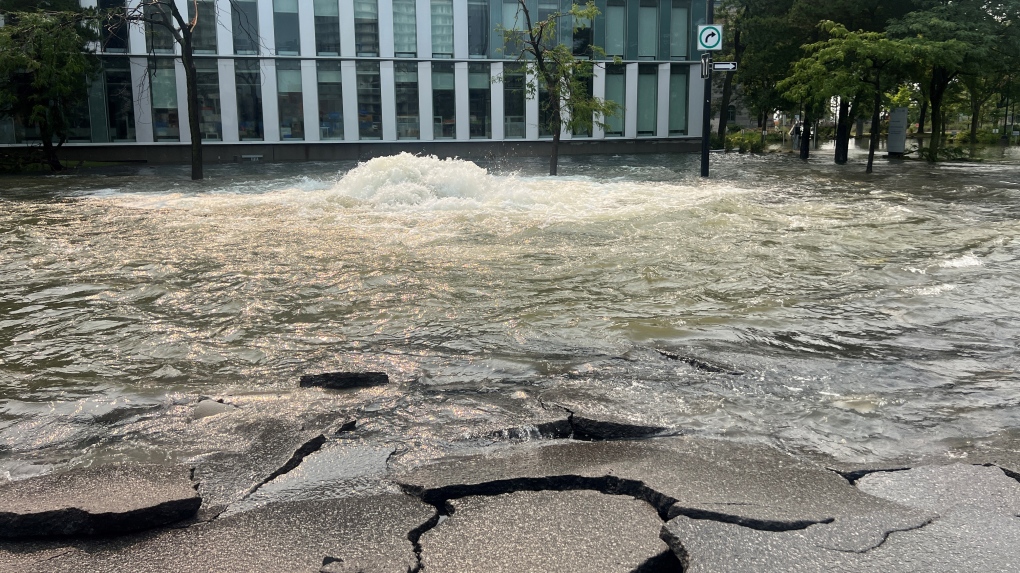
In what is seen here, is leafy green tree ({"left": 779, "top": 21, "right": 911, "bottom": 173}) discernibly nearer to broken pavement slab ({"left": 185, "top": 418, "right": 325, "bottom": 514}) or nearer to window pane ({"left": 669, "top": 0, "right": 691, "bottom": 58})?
window pane ({"left": 669, "top": 0, "right": 691, "bottom": 58})

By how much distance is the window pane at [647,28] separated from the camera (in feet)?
129

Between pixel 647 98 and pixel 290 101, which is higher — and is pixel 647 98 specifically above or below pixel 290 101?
above

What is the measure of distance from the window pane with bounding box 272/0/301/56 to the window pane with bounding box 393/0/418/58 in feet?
14.0

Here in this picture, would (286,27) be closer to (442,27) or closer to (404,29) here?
(404,29)

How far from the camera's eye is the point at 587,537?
3.53 meters

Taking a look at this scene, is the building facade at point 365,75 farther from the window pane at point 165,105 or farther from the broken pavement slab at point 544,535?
the broken pavement slab at point 544,535

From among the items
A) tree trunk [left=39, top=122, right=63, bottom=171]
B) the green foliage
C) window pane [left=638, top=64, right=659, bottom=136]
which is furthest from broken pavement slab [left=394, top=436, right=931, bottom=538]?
window pane [left=638, top=64, right=659, bottom=136]

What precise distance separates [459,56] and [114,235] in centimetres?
2631

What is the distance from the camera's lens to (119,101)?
3453 centimetres

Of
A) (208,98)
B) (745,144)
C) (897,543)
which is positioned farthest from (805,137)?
(897,543)

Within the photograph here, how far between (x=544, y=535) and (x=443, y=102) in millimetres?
35850

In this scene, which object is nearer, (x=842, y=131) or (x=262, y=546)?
(x=262, y=546)

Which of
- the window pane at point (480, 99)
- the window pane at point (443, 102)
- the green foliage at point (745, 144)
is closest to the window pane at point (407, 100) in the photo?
the window pane at point (443, 102)

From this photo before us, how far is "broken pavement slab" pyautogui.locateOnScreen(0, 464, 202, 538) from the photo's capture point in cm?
366
